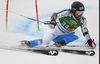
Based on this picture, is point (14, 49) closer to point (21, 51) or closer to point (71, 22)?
point (21, 51)

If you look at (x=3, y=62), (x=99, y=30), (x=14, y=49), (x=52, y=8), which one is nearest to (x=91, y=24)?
(x=99, y=30)

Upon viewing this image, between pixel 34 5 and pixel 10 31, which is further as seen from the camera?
pixel 34 5

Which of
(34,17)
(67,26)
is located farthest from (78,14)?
(34,17)

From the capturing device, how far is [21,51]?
4.67 feet

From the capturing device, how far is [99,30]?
228 centimetres

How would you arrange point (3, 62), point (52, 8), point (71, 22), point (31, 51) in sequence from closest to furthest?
point (3, 62) → point (31, 51) → point (71, 22) → point (52, 8)

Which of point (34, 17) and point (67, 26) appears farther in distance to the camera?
point (34, 17)

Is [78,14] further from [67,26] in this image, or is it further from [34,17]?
[34,17]

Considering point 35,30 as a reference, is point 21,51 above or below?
below

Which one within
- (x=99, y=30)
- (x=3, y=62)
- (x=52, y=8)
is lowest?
(x=3, y=62)

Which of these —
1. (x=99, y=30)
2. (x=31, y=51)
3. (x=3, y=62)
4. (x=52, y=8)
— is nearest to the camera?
(x=3, y=62)

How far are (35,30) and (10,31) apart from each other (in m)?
0.36

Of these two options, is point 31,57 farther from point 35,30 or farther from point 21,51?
point 35,30

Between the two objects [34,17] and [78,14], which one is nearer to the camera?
[78,14]
